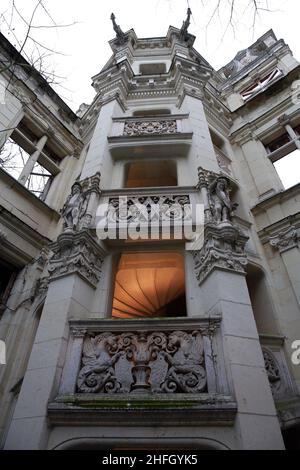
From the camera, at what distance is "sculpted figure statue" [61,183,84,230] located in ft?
21.2

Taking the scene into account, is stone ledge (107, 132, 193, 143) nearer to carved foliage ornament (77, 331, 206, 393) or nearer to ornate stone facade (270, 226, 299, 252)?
ornate stone facade (270, 226, 299, 252)

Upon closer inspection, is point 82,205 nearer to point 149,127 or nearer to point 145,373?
point 145,373

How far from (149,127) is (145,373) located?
287 inches

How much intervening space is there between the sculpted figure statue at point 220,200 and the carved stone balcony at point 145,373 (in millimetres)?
2111

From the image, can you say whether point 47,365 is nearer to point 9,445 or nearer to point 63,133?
point 9,445

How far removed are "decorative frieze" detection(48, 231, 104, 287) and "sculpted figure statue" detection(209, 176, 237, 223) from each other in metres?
2.33

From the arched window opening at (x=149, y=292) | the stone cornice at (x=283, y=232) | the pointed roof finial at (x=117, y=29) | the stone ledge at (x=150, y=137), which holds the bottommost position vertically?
the arched window opening at (x=149, y=292)

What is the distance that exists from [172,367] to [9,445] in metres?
2.21

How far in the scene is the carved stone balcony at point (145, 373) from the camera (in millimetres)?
4070

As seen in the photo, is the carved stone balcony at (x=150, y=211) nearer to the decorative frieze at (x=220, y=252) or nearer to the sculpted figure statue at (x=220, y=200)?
the sculpted figure statue at (x=220, y=200)

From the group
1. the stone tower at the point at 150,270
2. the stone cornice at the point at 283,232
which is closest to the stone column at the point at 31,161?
the stone tower at the point at 150,270

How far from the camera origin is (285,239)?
8.14 m

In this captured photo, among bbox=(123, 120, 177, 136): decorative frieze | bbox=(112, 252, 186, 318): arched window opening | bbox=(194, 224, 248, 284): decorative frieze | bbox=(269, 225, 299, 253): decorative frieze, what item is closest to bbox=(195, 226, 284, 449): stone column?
bbox=(194, 224, 248, 284): decorative frieze
